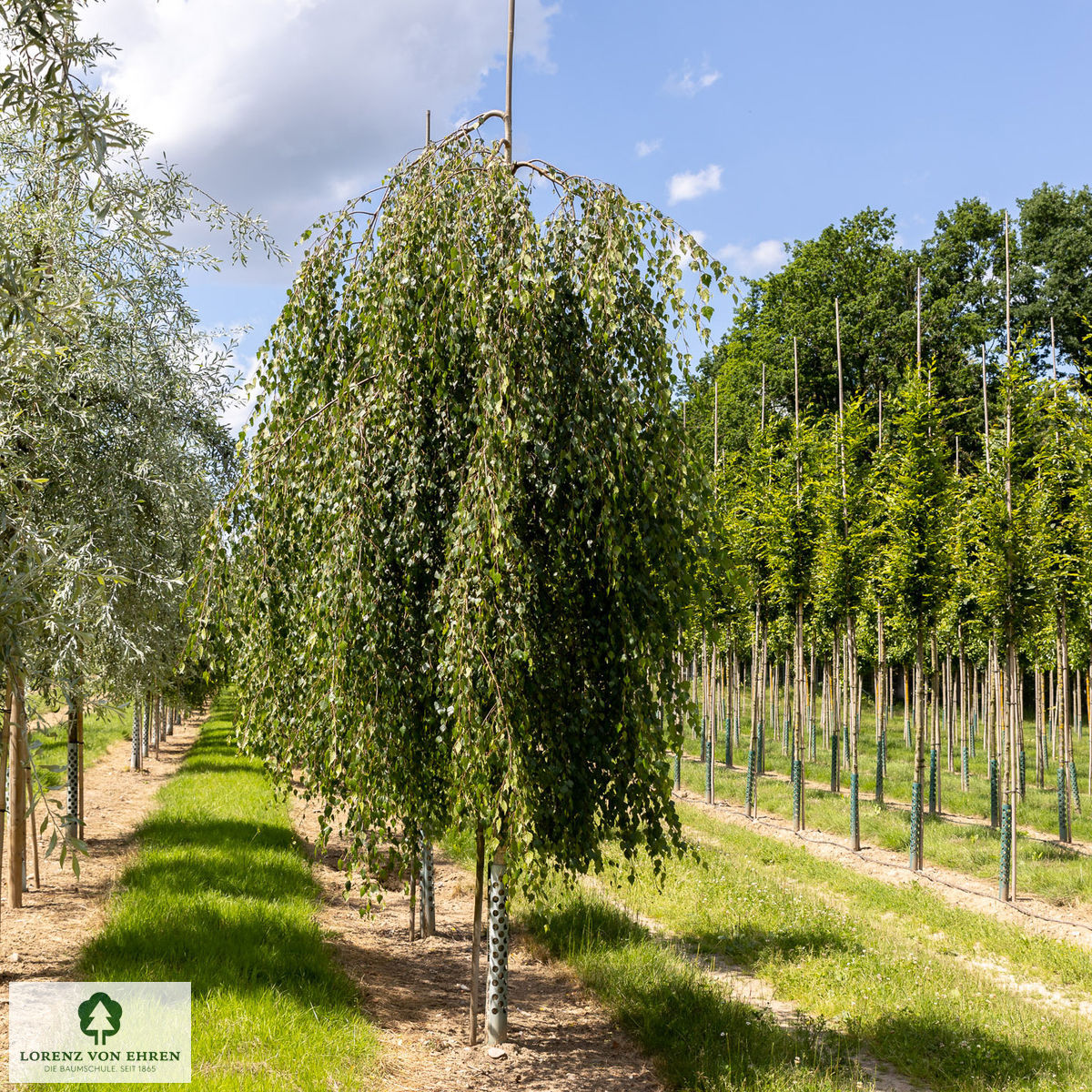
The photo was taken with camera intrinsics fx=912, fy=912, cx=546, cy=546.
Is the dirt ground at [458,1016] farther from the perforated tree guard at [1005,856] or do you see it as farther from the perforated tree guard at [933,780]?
the perforated tree guard at [933,780]

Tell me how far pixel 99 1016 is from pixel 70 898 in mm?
4785

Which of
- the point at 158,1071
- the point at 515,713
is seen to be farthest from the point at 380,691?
the point at 158,1071

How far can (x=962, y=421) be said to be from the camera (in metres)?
38.7

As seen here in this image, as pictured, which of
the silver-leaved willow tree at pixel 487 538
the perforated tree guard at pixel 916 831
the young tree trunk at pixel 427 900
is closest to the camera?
the silver-leaved willow tree at pixel 487 538

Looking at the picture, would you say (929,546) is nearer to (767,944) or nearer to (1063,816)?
(1063,816)

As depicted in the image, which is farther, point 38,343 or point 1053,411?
point 1053,411

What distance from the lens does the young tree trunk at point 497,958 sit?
6383mm

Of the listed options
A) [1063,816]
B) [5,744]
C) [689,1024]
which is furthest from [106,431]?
[1063,816]

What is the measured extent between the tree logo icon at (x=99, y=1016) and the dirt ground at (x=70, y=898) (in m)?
0.47

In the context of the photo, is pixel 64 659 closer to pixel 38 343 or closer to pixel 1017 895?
pixel 38 343

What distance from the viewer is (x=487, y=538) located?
524 centimetres

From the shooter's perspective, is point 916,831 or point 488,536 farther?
point 916,831

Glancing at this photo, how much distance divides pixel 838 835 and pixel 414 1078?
12184mm

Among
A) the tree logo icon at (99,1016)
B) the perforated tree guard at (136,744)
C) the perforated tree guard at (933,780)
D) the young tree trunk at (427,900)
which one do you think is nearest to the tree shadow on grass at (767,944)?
the young tree trunk at (427,900)
